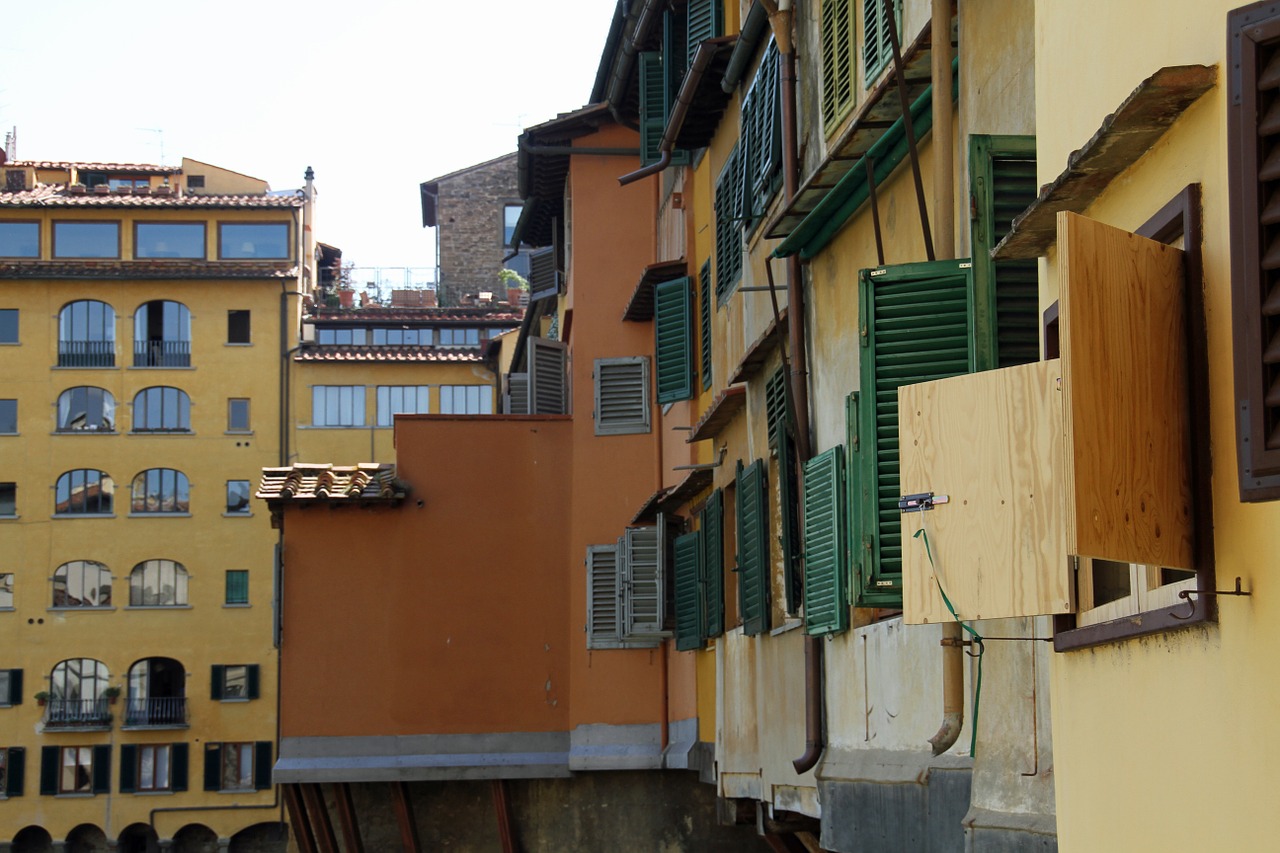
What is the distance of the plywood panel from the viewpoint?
5266 millimetres

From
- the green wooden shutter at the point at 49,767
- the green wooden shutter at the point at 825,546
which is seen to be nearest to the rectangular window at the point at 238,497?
the green wooden shutter at the point at 49,767

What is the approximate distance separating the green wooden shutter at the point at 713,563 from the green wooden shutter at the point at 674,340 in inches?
85.2

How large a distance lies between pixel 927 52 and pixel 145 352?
166 feet

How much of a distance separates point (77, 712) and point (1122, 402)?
51587mm

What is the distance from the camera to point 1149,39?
4664 millimetres

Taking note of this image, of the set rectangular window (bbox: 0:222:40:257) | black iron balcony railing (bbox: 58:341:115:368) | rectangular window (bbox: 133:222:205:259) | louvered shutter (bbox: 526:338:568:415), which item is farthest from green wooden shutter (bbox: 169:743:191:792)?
louvered shutter (bbox: 526:338:568:415)

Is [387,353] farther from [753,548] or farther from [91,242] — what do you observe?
[753,548]

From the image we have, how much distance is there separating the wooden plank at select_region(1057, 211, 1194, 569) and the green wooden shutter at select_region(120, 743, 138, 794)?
51.0 m

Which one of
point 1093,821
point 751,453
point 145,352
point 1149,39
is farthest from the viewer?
point 145,352

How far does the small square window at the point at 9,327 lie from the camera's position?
2189 inches

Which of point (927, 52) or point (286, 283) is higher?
point (286, 283)

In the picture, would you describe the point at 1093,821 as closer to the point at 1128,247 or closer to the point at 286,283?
the point at 1128,247

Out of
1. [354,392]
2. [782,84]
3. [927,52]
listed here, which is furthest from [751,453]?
[354,392]

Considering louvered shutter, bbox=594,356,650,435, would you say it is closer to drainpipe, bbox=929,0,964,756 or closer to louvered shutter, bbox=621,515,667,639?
louvered shutter, bbox=621,515,667,639
